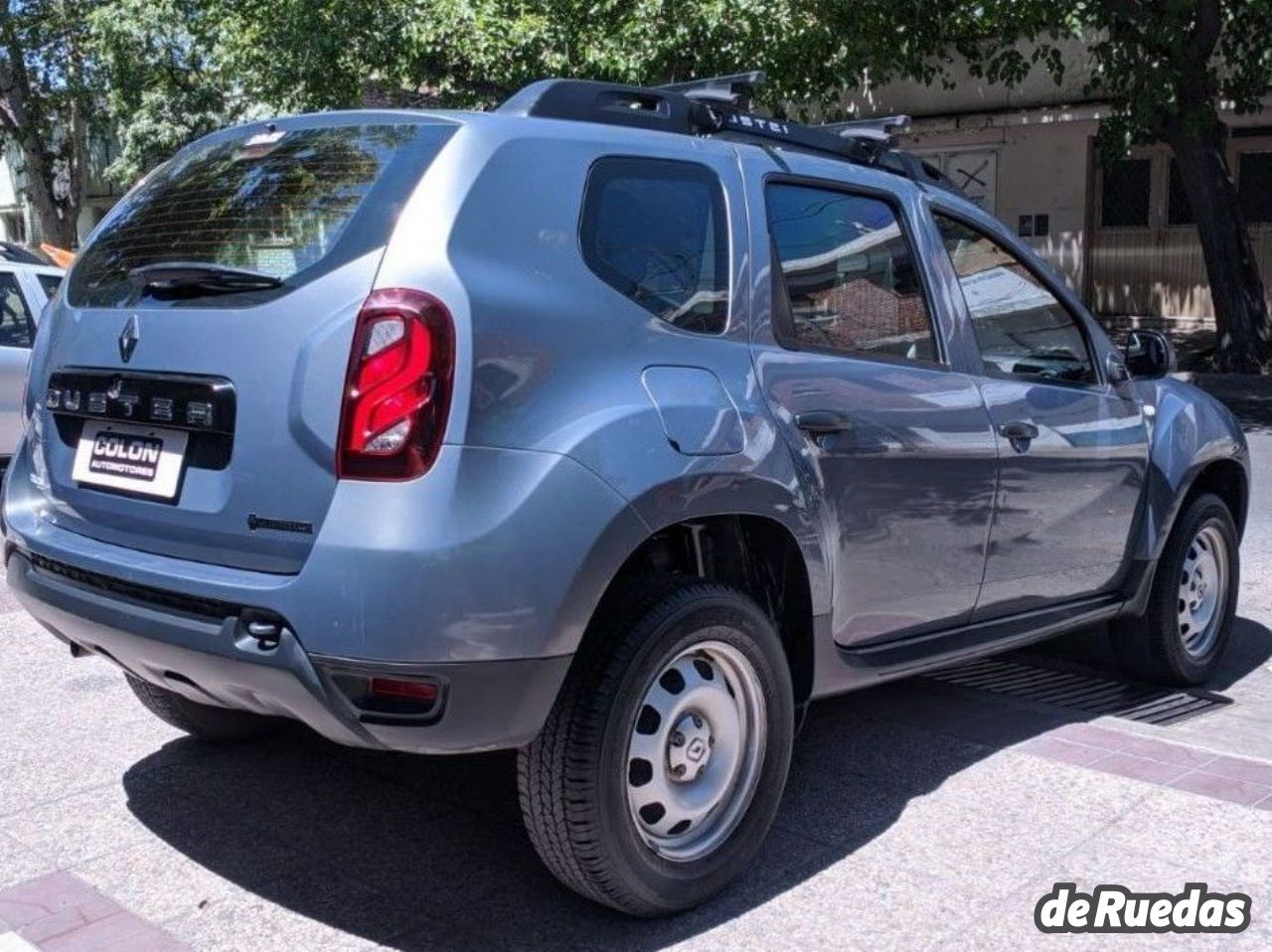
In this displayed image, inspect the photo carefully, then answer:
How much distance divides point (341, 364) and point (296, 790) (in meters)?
1.72

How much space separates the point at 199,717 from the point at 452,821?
94cm

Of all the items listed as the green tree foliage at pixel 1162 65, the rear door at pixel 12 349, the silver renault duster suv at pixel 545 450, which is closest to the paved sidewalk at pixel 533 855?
the silver renault duster suv at pixel 545 450

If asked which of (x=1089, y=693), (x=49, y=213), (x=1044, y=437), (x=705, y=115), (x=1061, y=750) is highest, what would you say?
(x=49, y=213)

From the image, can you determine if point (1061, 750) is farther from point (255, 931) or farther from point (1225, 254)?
point (1225, 254)

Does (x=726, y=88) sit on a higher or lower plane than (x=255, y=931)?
higher

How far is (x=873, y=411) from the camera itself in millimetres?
3922

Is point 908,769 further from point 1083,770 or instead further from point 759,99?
point 759,99

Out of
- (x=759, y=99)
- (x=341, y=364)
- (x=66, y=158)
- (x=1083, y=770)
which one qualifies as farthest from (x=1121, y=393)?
(x=66, y=158)

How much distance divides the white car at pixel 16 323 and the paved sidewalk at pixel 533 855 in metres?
4.86

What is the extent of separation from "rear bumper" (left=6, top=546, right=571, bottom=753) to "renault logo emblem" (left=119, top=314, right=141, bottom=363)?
576mm

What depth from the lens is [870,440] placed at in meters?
3.89

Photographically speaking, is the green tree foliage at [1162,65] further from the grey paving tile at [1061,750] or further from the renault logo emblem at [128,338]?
the renault logo emblem at [128,338]

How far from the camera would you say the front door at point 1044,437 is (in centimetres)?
447

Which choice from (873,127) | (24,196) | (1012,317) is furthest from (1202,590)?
(24,196)
